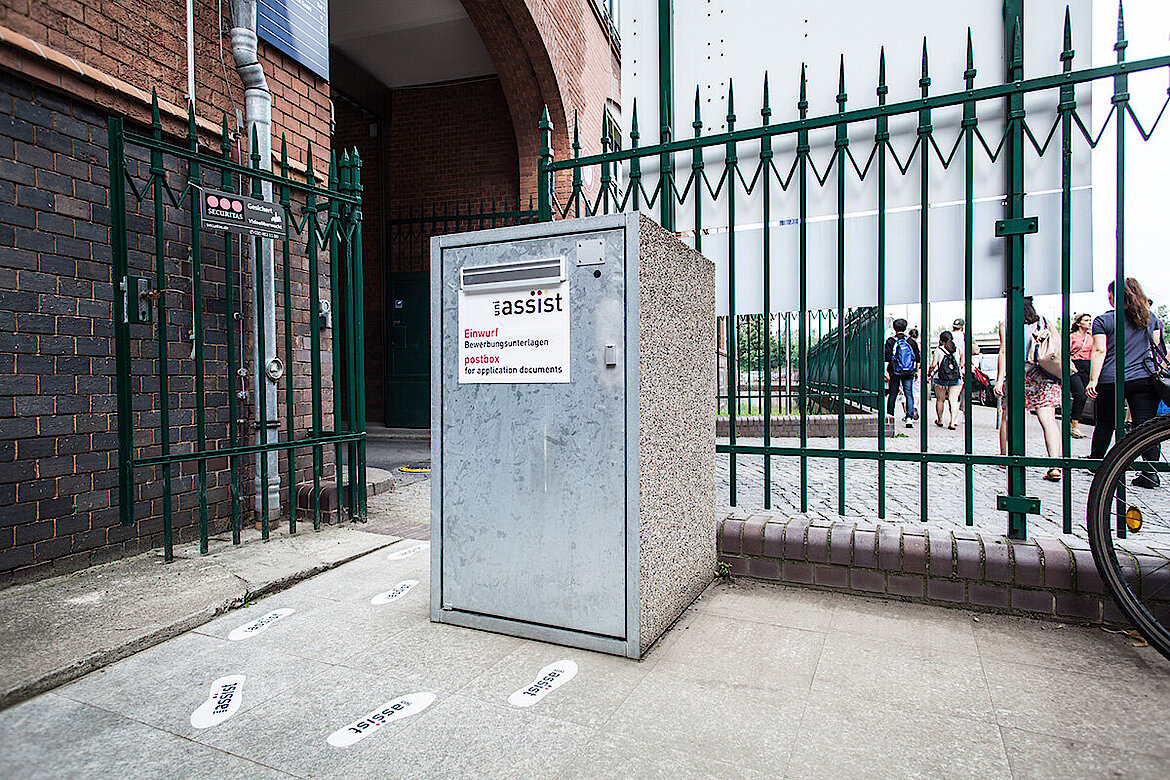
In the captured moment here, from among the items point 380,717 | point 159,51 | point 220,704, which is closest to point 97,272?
point 159,51

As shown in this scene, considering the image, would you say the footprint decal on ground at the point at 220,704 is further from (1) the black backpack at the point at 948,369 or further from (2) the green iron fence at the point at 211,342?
(1) the black backpack at the point at 948,369

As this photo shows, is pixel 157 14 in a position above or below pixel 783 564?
above

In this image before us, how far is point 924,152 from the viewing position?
9.99ft

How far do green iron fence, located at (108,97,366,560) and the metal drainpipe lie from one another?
71 mm

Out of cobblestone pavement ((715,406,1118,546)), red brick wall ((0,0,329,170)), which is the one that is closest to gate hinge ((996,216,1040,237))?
cobblestone pavement ((715,406,1118,546))

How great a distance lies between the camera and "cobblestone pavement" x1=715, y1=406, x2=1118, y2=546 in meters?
4.30

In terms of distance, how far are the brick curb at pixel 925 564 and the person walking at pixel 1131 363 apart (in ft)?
10.2

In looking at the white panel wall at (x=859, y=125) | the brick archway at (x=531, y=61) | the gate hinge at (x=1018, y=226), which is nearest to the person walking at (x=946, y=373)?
the brick archway at (x=531, y=61)

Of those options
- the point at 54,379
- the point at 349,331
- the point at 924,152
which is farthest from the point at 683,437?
the point at 54,379

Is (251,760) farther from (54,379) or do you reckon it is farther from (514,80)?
(514,80)

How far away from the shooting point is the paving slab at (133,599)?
93.9 inches

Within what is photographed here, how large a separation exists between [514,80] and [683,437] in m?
8.73

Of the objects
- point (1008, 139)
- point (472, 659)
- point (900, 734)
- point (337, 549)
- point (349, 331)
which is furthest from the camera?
point (349, 331)

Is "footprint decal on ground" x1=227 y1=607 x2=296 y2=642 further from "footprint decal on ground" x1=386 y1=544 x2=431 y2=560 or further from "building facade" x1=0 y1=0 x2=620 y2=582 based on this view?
"building facade" x1=0 y1=0 x2=620 y2=582
